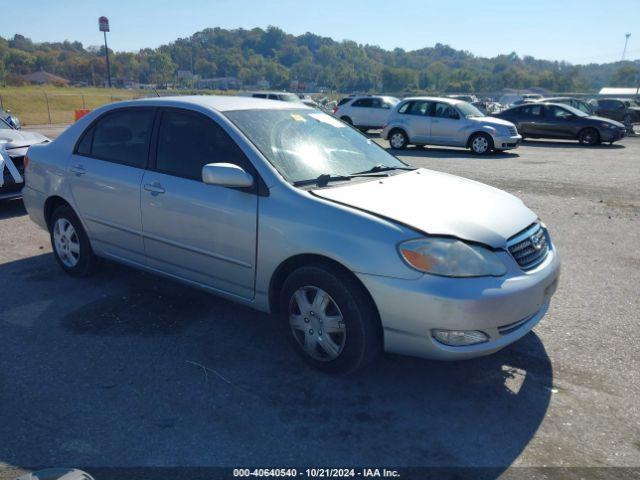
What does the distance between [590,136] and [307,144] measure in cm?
1737

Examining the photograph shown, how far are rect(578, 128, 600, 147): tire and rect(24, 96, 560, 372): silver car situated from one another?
1645cm

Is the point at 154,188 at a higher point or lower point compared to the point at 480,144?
higher

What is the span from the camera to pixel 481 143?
15.6 metres

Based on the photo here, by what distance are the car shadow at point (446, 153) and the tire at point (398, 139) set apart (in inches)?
9.1

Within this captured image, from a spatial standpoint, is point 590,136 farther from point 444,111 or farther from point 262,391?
point 262,391

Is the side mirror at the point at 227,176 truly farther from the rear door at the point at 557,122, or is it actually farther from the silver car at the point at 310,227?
the rear door at the point at 557,122

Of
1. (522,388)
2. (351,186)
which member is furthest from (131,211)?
(522,388)

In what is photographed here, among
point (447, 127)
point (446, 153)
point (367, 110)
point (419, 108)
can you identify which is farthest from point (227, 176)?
point (367, 110)

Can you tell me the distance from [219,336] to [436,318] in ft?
5.73

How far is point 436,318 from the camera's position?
9.78 feet

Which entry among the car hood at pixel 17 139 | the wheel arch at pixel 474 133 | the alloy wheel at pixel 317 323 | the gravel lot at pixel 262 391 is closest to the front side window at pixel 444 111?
the wheel arch at pixel 474 133

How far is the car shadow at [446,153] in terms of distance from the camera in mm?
15305

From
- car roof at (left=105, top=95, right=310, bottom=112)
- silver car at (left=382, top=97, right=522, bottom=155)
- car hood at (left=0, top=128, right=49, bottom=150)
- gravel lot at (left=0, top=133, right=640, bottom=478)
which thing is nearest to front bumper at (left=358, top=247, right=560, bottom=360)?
gravel lot at (left=0, top=133, right=640, bottom=478)

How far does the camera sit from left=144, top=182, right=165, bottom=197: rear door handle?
4121 millimetres
